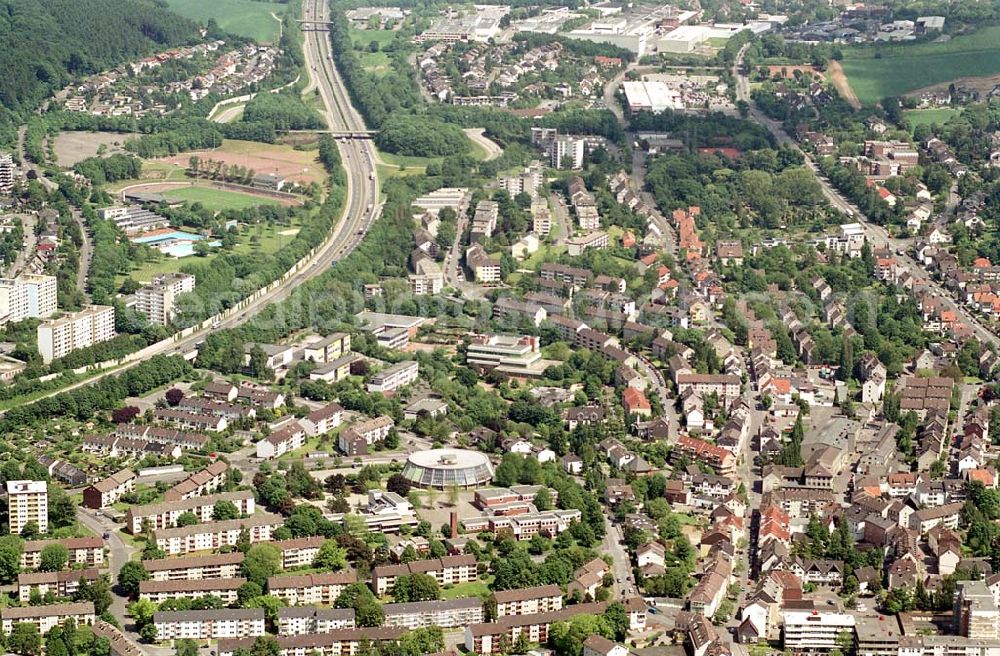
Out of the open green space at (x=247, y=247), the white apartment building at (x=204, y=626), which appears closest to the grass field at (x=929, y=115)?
the open green space at (x=247, y=247)

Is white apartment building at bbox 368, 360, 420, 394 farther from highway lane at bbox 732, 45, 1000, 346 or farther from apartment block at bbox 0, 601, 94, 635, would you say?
apartment block at bbox 0, 601, 94, 635

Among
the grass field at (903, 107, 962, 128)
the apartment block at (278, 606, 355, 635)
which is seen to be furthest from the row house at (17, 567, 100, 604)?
the grass field at (903, 107, 962, 128)

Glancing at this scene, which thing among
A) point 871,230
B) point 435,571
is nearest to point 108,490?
point 435,571

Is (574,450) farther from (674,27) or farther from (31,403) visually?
(674,27)

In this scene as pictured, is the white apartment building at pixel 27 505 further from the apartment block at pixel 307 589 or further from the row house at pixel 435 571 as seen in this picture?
the row house at pixel 435 571

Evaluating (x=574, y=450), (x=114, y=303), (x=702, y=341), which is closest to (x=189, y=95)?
(x=114, y=303)

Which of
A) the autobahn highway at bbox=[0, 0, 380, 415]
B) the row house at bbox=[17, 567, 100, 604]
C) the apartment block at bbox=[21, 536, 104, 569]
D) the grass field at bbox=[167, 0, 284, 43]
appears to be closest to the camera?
the row house at bbox=[17, 567, 100, 604]
